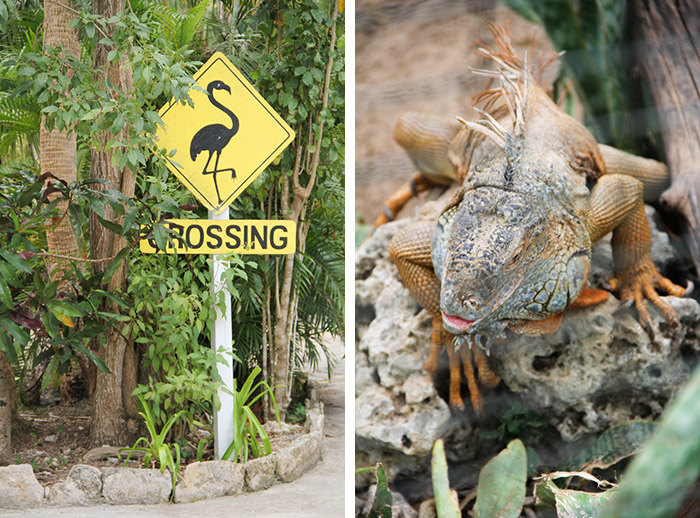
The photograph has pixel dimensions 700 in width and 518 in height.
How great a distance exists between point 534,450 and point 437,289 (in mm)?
458

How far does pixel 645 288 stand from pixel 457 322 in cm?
45

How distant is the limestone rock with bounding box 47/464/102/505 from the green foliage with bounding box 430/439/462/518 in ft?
6.40

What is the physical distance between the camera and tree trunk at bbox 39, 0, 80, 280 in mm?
3270

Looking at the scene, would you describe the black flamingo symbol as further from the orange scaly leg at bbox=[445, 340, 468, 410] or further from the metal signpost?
the orange scaly leg at bbox=[445, 340, 468, 410]

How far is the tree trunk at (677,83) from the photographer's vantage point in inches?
55.1

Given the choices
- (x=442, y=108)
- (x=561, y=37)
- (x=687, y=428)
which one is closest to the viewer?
(x=687, y=428)

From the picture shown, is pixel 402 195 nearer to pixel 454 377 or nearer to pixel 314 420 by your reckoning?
pixel 454 377

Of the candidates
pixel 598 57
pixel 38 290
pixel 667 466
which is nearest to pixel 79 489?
pixel 38 290

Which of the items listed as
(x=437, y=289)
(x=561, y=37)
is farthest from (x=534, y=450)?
(x=561, y=37)

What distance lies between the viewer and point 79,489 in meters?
2.91

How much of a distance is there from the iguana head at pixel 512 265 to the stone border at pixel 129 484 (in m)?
1.98

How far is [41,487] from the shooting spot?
2906 millimetres

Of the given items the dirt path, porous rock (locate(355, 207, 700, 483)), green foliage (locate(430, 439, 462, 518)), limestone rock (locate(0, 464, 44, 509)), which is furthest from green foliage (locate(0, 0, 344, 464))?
green foliage (locate(430, 439, 462, 518))

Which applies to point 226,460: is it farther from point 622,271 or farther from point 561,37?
point 561,37
